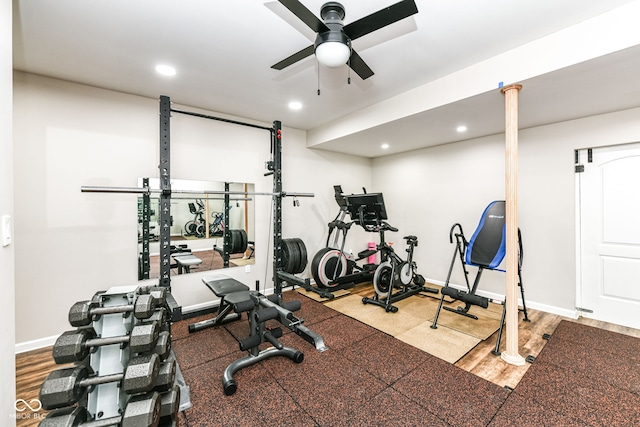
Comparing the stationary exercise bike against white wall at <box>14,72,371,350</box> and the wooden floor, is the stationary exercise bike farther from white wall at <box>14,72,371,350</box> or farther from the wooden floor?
white wall at <box>14,72,371,350</box>

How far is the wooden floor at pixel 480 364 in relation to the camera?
6.88 feet

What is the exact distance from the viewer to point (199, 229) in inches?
148

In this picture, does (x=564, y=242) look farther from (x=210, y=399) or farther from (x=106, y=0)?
(x=106, y=0)

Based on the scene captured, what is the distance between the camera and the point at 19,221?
2.66m

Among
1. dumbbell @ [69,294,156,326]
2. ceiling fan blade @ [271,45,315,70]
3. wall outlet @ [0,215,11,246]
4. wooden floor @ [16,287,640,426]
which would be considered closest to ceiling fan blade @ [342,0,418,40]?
ceiling fan blade @ [271,45,315,70]

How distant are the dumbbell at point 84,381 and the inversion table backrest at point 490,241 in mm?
3185

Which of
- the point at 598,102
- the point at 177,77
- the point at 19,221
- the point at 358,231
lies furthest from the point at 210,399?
the point at 598,102

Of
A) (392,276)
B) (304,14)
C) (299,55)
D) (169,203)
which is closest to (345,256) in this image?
(392,276)

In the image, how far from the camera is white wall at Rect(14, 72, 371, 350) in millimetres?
2697

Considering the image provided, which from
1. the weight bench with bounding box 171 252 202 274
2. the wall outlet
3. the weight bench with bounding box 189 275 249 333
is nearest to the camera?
the wall outlet

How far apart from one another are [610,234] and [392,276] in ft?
8.46

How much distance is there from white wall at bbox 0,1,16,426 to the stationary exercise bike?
3.40 m

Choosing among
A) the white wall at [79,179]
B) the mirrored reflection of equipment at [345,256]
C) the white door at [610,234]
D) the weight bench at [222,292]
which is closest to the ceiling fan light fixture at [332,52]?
the weight bench at [222,292]

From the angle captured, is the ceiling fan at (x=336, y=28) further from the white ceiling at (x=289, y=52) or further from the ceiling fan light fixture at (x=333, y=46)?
the white ceiling at (x=289, y=52)
